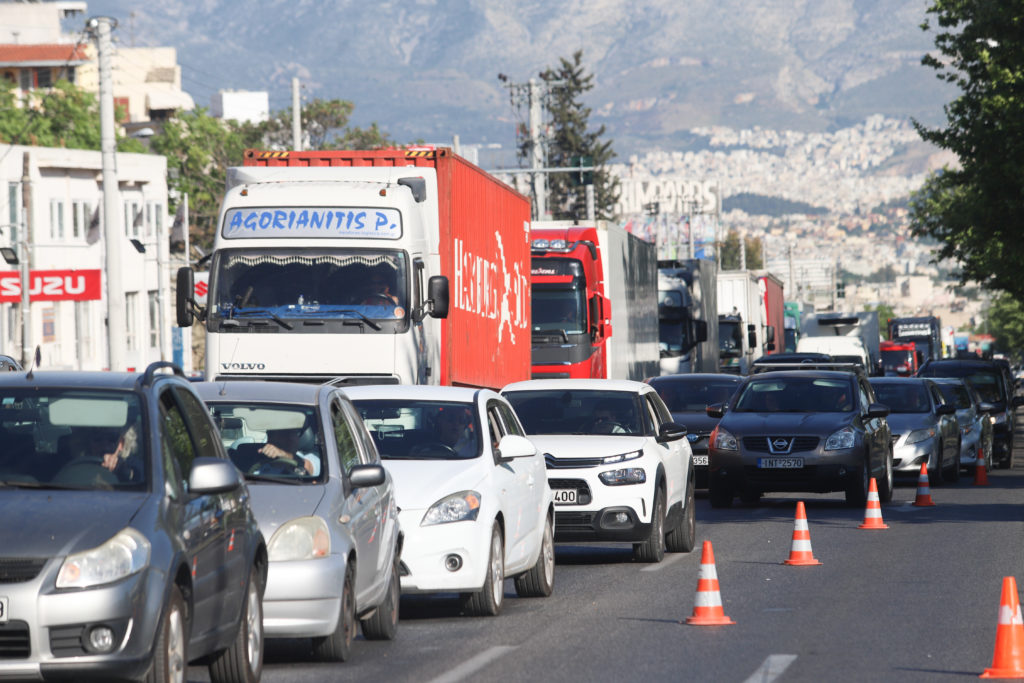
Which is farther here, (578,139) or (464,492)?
(578,139)

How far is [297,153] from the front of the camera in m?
21.9

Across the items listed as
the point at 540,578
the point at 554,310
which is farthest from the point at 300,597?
the point at 554,310

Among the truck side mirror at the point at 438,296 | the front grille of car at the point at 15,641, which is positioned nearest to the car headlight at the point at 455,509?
the front grille of car at the point at 15,641

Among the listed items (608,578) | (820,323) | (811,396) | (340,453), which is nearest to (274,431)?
(340,453)

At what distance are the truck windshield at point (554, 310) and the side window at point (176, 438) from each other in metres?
20.2

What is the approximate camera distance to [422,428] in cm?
1287

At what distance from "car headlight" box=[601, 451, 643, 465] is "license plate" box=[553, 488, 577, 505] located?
1.23 feet

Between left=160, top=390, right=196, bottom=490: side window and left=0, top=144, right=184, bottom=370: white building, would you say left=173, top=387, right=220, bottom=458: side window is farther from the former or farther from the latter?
left=0, top=144, right=184, bottom=370: white building

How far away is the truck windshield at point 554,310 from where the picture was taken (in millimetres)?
28750

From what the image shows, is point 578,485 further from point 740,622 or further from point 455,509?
point 455,509

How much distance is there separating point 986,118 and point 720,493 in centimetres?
1014

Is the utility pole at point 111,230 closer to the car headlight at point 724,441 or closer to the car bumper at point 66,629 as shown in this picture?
the car headlight at point 724,441

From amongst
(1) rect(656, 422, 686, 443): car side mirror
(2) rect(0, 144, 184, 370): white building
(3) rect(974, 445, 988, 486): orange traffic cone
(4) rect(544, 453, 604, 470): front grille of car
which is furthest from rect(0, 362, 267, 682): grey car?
(2) rect(0, 144, 184, 370): white building

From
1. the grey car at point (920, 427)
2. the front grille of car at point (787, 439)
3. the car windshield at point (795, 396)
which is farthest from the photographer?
the grey car at point (920, 427)
